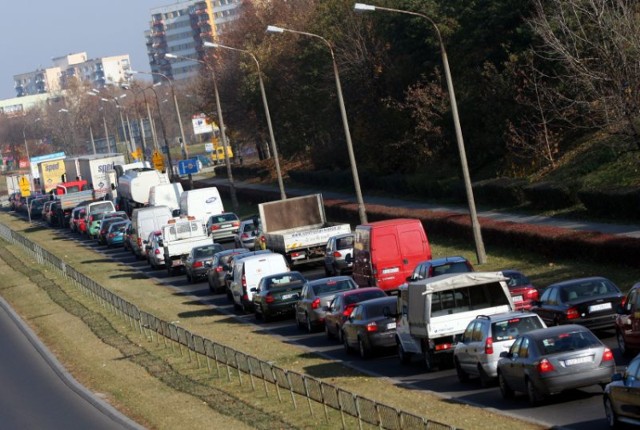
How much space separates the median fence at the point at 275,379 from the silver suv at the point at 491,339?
10.1 ft

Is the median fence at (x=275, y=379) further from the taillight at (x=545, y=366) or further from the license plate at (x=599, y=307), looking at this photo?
the license plate at (x=599, y=307)

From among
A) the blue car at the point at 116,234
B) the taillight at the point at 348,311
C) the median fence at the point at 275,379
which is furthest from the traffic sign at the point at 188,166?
the taillight at the point at 348,311

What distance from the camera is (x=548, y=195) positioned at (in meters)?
50.7

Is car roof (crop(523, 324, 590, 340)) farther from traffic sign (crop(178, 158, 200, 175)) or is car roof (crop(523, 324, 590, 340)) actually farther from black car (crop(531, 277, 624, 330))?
traffic sign (crop(178, 158, 200, 175))

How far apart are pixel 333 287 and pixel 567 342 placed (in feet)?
48.0

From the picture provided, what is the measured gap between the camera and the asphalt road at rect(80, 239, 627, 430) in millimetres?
19266

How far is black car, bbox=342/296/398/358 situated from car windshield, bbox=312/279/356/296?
16.5ft

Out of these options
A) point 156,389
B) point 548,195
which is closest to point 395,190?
point 548,195

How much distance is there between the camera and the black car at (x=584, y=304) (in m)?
26.4

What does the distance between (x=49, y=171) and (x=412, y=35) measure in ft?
180

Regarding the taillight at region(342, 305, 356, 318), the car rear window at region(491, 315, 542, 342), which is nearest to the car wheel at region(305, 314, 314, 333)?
the taillight at region(342, 305, 356, 318)

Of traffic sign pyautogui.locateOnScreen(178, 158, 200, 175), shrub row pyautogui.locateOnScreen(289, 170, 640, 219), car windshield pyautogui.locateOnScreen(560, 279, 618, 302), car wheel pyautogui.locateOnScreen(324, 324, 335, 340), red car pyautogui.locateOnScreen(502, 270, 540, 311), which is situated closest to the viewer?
car windshield pyautogui.locateOnScreen(560, 279, 618, 302)

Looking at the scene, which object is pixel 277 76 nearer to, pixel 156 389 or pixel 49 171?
pixel 49 171

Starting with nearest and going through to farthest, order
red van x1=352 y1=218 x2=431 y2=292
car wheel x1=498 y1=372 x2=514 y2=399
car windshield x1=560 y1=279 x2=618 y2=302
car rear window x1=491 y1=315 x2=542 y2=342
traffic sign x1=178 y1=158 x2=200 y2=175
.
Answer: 1. car wheel x1=498 y1=372 x2=514 y2=399
2. car rear window x1=491 y1=315 x2=542 y2=342
3. car windshield x1=560 y1=279 x2=618 y2=302
4. red van x1=352 y1=218 x2=431 y2=292
5. traffic sign x1=178 y1=158 x2=200 y2=175
